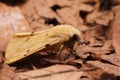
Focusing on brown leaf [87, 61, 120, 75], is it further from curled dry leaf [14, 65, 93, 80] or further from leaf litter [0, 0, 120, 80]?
curled dry leaf [14, 65, 93, 80]

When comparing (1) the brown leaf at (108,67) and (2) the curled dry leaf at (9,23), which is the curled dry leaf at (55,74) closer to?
(1) the brown leaf at (108,67)

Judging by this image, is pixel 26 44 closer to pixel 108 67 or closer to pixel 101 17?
pixel 108 67

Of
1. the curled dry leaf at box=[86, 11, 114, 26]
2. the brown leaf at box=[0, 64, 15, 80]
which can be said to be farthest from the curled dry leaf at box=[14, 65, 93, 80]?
the curled dry leaf at box=[86, 11, 114, 26]

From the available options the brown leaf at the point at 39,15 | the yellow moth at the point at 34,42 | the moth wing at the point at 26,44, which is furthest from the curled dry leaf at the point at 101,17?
the moth wing at the point at 26,44

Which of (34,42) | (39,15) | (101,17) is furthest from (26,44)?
(101,17)

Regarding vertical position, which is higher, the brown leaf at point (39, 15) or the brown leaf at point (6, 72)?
the brown leaf at point (39, 15)

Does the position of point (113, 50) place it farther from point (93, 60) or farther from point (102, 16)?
point (102, 16)
